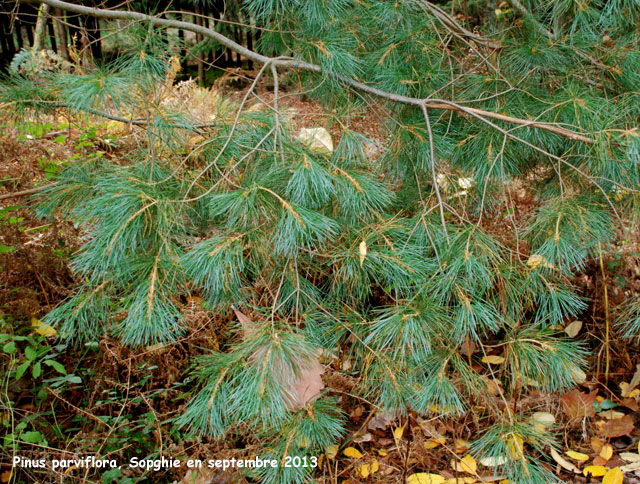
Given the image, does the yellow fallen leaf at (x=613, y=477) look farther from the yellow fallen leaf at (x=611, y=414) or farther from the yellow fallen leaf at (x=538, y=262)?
the yellow fallen leaf at (x=538, y=262)

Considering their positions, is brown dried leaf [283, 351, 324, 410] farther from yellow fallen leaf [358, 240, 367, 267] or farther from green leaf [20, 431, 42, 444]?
green leaf [20, 431, 42, 444]

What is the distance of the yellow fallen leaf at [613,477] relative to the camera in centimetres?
177

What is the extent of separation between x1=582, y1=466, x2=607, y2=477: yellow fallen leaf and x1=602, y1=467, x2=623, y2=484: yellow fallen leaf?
0.11 meters

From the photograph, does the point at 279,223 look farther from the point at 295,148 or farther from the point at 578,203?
the point at 578,203

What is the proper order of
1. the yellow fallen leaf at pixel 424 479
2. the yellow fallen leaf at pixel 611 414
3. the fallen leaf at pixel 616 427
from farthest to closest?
the yellow fallen leaf at pixel 611 414
the fallen leaf at pixel 616 427
the yellow fallen leaf at pixel 424 479

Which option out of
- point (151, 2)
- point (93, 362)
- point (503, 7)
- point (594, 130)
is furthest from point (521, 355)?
point (151, 2)

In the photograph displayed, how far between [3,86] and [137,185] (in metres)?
0.74

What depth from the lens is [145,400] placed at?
73.7 inches

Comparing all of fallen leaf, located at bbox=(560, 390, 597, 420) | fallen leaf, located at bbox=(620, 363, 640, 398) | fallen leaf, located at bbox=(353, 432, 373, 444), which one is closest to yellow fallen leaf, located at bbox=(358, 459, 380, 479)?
fallen leaf, located at bbox=(353, 432, 373, 444)

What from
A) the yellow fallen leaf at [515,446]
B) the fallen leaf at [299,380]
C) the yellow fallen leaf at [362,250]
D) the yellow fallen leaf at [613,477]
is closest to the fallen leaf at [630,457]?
the yellow fallen leaf at [613,477]

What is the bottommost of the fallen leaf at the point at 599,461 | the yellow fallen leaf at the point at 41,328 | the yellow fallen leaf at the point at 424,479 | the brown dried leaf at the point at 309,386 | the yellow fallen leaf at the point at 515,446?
Answer: the fallen leaf at the point at 599,461

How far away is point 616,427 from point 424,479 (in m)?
0.95

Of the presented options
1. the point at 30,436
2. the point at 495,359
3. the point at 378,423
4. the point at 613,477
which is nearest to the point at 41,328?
the point at 30,436

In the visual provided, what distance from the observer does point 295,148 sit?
1.51 meters
